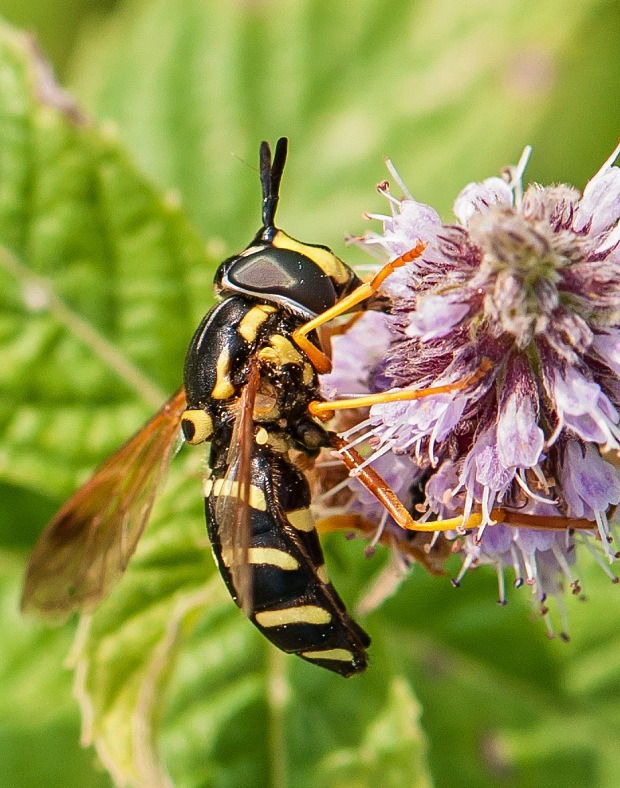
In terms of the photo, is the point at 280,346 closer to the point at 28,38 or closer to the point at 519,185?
the point at 519,185

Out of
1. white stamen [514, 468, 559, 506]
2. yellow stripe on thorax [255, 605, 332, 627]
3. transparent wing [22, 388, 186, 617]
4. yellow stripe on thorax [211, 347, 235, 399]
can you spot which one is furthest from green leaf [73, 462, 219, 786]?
white stamen [514, 468, 559, 506]

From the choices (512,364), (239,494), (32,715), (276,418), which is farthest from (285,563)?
(32,715)

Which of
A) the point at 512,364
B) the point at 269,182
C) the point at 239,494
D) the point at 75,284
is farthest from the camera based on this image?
the point at 75,284

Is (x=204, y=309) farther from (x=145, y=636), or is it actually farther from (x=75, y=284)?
(x=145, y=636)

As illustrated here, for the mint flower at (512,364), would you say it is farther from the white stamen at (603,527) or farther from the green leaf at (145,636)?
the green leaf at (145,636)

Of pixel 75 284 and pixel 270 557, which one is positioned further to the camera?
pixel 75 284

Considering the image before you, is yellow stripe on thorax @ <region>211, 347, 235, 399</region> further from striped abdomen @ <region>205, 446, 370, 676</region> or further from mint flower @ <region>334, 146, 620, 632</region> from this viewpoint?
mint flower @ <region>334, 146, 620, 632</region>
